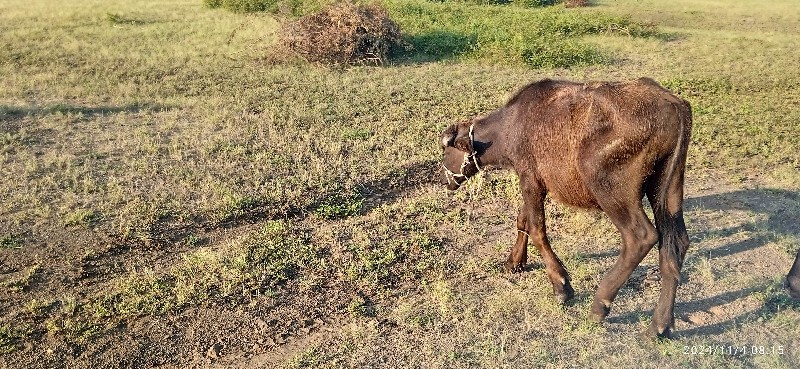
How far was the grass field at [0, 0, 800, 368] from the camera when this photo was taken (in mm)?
4695

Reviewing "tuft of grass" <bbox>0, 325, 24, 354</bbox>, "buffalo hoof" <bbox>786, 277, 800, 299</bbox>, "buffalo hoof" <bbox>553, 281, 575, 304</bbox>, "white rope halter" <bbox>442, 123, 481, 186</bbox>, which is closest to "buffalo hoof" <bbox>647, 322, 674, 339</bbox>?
"buffalo hoof" <bbox>553, 281, 575, 304</bbox>

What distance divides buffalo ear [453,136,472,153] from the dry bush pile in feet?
24.5

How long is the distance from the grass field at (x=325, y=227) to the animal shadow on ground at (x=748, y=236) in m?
0.03

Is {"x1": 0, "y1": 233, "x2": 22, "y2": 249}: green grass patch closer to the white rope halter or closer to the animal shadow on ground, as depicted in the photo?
the white rope halter

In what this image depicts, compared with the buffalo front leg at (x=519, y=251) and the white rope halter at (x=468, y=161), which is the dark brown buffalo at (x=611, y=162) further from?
the white rope halter at (x=468, y=161)

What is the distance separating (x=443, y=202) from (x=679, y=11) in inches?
680

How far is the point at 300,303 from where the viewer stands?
5.21m

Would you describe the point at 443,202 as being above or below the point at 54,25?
below

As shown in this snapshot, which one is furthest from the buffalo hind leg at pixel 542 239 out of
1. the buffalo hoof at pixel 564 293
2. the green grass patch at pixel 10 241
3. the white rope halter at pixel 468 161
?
the green grass patch at pixel 10 241

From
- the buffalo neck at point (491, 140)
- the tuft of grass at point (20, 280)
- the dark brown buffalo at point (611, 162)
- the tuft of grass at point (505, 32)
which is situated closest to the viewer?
the dark brown buffalo at point (611, 162)

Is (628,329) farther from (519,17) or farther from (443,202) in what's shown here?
(519,17)

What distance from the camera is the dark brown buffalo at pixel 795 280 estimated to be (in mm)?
5105

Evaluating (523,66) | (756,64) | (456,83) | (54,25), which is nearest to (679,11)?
(756,64)

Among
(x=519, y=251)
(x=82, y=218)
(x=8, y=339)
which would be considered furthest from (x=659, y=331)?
(x=82, y=218)
